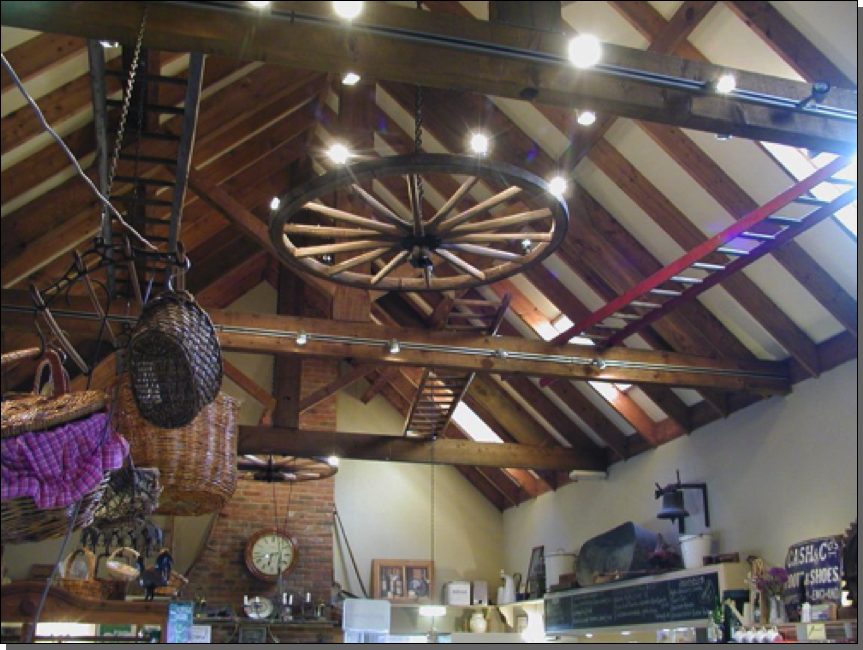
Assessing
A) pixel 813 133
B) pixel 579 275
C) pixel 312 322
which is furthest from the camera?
pixel 579 275

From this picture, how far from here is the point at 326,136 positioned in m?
10.1

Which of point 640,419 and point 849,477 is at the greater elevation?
point 640,419

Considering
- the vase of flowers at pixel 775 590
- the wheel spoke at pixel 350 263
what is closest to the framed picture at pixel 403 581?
the vase of flowers at pixel 775 590

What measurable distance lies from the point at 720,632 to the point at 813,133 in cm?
507

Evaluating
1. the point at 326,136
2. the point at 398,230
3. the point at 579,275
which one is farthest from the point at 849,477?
the point at 326,136

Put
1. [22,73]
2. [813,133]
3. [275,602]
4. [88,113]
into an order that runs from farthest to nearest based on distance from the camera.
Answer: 1. [275,602]
2. [88,113]
3. [22,73]
4. [813,133]

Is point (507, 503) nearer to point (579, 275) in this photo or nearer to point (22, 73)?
point (579, 275)

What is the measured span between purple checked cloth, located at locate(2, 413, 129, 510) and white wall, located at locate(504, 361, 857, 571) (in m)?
6.50

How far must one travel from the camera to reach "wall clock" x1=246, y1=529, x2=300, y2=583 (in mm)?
11922

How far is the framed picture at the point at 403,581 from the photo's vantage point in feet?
43.3

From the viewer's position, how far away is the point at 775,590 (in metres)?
7.56

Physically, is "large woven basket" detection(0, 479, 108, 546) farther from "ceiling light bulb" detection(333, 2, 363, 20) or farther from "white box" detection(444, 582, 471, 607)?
"white box" detection(444, 582, 471, 607)

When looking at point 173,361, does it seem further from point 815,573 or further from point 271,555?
point 271,555

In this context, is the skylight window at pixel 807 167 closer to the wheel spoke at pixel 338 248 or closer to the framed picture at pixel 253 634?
the wheel spoke at pixel 338 248
